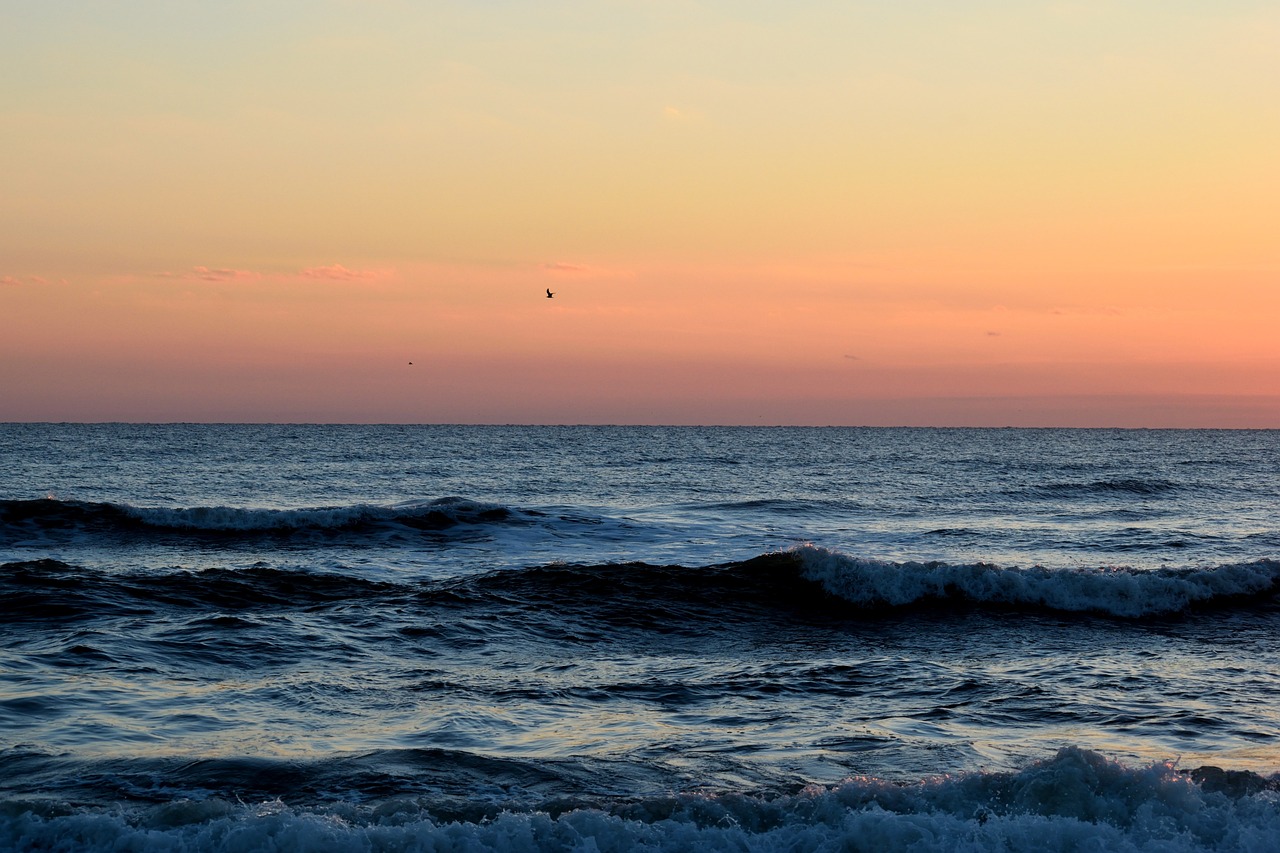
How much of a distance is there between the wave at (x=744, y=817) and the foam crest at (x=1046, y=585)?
32.3ft

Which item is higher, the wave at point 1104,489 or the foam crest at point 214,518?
the wave at point 1104,489

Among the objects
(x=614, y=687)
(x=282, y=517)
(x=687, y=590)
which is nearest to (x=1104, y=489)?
(x=687, y=590)

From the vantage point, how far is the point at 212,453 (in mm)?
66062

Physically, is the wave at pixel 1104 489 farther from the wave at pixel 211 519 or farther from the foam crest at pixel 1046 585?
the wave at pixel 211 519

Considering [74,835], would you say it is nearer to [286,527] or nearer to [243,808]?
[243,808]

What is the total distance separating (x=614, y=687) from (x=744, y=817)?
443 cm

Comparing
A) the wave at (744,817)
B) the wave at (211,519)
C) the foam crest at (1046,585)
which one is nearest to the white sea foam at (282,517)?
the wave at (211,519)

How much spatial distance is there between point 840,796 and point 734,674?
501 cm

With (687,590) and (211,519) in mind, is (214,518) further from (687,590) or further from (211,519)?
(687,590)

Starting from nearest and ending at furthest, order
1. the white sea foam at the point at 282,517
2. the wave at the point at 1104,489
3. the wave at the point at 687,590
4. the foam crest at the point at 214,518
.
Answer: the wave at the point at 687,590
the foam crest at the point at 214,518
the white sea foam at the point at 282,517
the wave at the point at 1104,489

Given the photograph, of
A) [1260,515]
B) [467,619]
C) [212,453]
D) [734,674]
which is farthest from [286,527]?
[212,453]

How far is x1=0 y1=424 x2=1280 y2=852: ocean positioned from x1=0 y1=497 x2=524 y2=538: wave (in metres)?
0.14

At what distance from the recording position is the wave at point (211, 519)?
25812 mm

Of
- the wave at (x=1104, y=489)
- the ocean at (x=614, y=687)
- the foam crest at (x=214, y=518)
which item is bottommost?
the ocean at (x=614, y=687)
